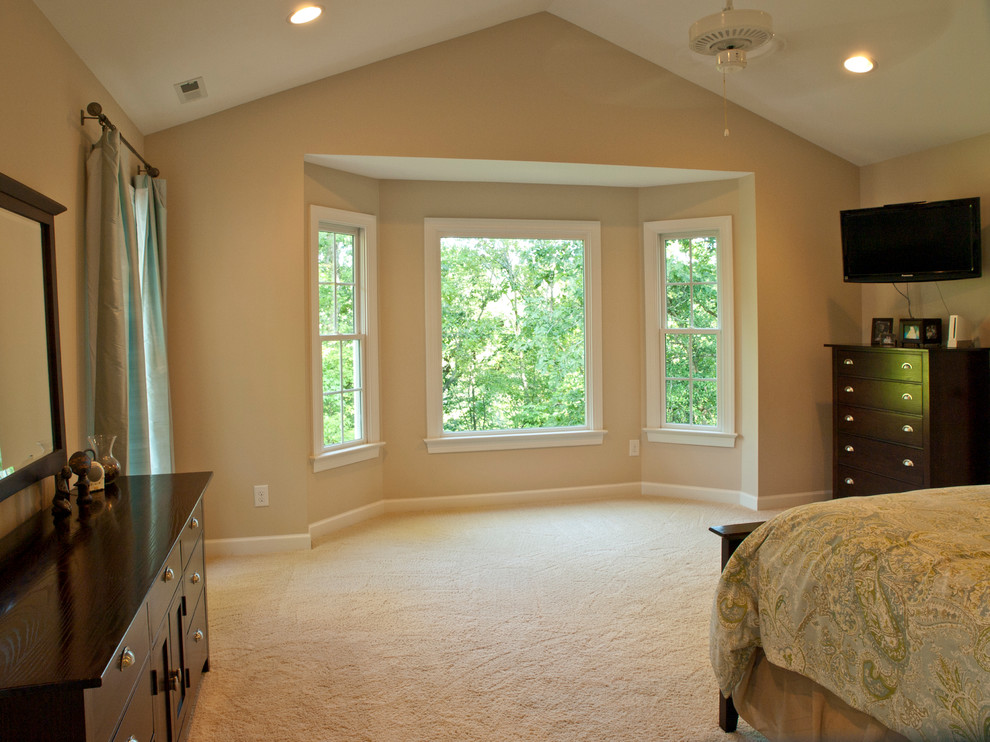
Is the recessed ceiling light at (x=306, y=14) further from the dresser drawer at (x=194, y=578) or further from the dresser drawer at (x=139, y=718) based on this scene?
the dresser drawer at (x=139, y=718)

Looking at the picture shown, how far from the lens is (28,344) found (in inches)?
81.5

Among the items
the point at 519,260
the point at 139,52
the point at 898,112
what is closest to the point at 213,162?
the point at 139,52

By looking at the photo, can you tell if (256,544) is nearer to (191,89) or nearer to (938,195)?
(191,89)

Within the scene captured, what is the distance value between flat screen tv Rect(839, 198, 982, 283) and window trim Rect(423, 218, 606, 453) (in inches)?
62.7

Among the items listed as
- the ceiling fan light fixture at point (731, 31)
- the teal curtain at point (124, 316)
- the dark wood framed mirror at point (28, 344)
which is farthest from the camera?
the ceiling fan light fixture at point (731, 31)

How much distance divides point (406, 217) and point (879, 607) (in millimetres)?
3681

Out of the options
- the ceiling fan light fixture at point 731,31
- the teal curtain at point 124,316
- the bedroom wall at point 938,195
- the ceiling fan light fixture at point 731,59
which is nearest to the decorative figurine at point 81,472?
the teal curtain at point 124,316

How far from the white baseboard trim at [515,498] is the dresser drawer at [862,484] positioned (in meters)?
1.33

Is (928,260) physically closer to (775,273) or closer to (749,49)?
(775,273)

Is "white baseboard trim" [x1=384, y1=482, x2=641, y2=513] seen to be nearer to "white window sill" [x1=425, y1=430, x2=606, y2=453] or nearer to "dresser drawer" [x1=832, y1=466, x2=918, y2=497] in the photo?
"white window sill" [x1=425, y1=430, x2=606, y2=453]

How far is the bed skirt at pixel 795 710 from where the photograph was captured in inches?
68.4

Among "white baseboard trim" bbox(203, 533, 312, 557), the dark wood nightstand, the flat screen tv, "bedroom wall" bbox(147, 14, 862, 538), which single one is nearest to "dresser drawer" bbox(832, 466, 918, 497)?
"bedroom wall" bbox(147, 14, 862, 538)

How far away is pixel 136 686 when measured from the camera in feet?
4.94

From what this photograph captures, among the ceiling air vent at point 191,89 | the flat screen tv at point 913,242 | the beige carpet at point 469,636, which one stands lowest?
the beige carpet at point 469,636
